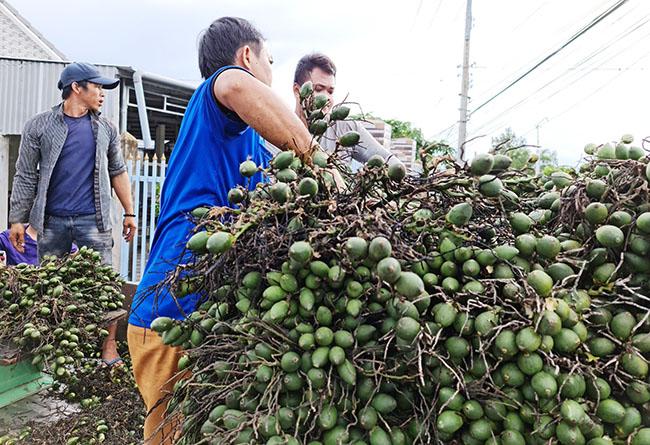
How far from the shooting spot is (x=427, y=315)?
114cm

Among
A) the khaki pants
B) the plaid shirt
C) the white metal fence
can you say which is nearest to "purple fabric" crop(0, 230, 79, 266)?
the plaid shirt

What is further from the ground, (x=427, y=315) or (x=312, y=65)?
(x=312, y=65)

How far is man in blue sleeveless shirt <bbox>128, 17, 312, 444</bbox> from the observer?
1705mm

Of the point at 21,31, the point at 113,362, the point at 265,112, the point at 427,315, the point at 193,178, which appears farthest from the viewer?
the point at 21,31

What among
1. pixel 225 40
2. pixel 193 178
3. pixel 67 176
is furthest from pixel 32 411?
pixel 225 40

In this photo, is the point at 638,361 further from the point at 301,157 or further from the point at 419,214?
the point at 301,157

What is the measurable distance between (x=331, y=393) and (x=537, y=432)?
15.8 inches

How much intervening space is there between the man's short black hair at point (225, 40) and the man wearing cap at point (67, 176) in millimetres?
2479

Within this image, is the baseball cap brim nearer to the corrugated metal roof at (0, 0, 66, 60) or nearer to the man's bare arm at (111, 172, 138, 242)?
the man's bare arm at (111, 172, 138, 242)

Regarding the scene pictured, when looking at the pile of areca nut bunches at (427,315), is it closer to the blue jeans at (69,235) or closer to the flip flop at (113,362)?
the flip flop at (113,362)

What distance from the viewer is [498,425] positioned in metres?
1.10

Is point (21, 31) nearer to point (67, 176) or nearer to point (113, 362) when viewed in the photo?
point (67, 176)

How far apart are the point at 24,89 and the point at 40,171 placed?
236 inches

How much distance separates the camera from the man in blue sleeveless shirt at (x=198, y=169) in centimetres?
171
